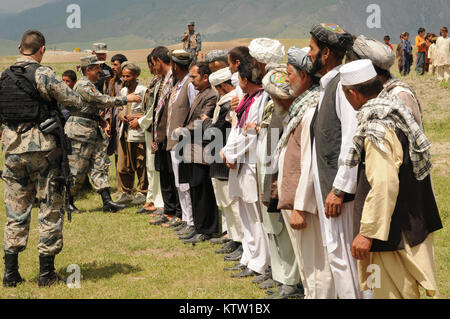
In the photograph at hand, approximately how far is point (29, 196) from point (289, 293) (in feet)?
9.00

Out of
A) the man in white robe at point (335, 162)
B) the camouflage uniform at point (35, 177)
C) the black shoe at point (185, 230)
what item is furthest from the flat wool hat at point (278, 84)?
the black shoe at point (185, 230)

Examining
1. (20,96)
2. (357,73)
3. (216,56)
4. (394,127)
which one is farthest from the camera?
(216,56)

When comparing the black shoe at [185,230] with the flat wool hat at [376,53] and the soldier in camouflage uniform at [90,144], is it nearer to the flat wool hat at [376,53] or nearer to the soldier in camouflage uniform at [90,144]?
the soldier in camouflage uniform at [90,144]

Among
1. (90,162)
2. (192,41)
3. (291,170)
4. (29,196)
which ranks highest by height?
(192,41)

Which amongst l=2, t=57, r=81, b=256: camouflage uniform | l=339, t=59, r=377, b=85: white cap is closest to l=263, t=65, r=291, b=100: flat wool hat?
l=339, t=59, r=377, b=85: white cap

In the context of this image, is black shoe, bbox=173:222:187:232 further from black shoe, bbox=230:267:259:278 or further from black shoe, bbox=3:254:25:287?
black shoe, bbox=3:254:25:287

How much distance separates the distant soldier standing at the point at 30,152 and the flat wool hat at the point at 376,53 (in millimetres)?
2935

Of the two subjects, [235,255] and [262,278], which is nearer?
[262,278]

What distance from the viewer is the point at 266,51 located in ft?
18.3

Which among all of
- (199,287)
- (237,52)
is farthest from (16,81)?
(199,287)

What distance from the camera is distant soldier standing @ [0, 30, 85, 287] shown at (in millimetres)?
5512

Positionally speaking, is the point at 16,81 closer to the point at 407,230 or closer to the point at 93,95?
the point at 93,95

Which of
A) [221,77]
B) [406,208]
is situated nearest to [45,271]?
[221,77]

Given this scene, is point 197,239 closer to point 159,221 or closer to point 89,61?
point 159,221
